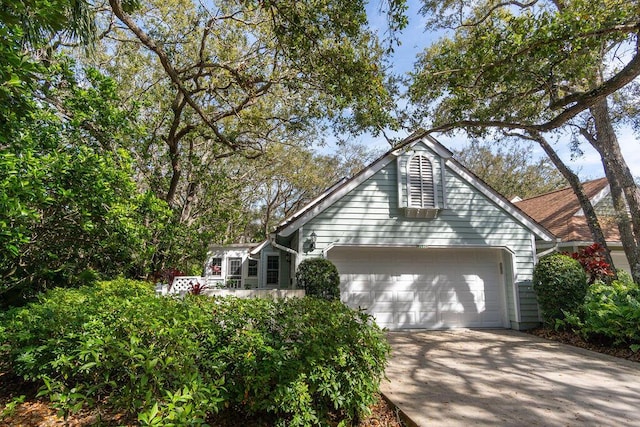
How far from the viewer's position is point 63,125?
6730 mm

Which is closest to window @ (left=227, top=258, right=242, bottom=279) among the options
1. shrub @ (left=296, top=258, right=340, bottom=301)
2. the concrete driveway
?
shrub @ (left=296, top=258, right=340, bottom=301)

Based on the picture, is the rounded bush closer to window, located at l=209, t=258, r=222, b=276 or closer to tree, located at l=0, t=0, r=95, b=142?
tree, located at l=0, t=0, r=95, b=142

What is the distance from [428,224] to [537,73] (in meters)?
4.32

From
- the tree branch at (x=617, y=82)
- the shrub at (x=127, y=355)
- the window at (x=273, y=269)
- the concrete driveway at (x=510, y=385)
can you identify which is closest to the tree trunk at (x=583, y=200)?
the concrete driveway at (x=510, y=385)

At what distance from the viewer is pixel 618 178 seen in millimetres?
10461

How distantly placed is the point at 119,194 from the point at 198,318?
14.5 feet

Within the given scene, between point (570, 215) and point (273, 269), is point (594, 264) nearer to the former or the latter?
point (570, 215)

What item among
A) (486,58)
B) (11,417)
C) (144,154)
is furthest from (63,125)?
(486,58)

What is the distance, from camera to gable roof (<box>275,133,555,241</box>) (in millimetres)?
9203

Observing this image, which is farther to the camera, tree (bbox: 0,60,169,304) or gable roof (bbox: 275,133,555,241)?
gable roof (bbox: 275,133,555,241)

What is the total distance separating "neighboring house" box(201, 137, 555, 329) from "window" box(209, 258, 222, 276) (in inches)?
216

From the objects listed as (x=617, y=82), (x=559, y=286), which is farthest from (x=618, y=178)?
(x=617, y=82)

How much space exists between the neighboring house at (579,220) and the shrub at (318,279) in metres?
7.16

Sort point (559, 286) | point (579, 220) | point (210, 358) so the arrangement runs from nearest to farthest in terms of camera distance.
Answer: point (210, 358)
point (559, 286)
point (579, 220)
